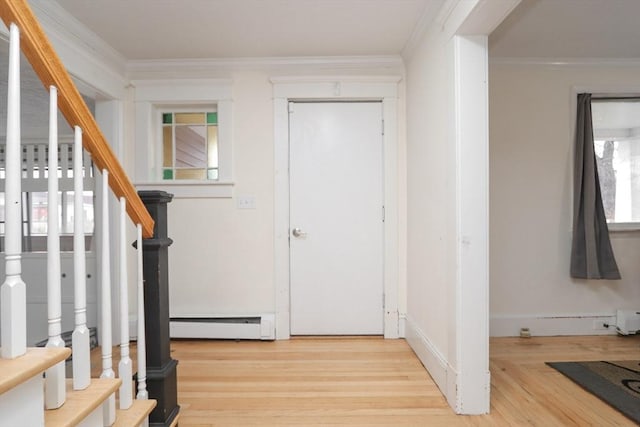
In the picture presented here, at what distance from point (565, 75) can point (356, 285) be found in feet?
8.33

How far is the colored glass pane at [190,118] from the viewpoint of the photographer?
9.70 ft

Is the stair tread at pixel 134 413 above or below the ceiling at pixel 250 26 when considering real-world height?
below

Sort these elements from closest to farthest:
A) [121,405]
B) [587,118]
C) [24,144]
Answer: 1. [121,405]
2. [587,118]
3. [24,144]

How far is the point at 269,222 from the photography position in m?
2.86

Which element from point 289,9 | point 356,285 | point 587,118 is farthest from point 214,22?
point 587,118

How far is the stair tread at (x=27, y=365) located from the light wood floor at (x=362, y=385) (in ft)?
3.32

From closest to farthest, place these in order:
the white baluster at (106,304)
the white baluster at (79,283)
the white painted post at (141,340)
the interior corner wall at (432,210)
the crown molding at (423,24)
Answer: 1. the white baluster at (79,283)
2. the white baluster at (106,304)
3. the white painted post at (141,340)
4. the interior corner wall at (432,210)
5. the crown molding at (423,24)

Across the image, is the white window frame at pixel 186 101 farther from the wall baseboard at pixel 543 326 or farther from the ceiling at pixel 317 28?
the wall baseboard at pixel 543 326

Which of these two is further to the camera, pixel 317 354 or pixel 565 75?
pixel 565 75

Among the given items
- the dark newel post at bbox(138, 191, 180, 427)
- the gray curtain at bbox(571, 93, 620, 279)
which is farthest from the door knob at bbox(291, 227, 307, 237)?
the gray curtain at bbox(571, 93, 620, 279)

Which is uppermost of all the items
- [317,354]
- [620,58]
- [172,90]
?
[620,58]

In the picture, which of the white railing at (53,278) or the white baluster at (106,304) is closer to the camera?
the white railing at (53,278)

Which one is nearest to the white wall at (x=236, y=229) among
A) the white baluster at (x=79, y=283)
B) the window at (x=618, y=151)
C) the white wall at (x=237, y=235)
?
the white wall at (x=237, y=235)

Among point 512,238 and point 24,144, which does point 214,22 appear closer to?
point 24,144
